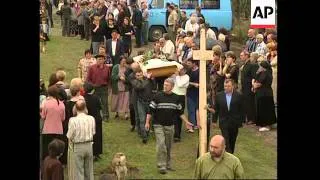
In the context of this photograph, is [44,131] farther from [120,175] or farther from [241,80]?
[241,80]

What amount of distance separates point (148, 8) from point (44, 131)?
246 cm

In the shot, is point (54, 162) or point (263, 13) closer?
point (54, 162)

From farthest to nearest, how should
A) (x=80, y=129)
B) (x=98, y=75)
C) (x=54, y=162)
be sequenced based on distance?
1. (x=98, y=75)
2. (x=80, y=129)
3. (x=54, y=162)

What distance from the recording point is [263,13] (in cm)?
966

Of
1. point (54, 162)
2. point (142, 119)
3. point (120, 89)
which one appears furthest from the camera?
point (120, 89)

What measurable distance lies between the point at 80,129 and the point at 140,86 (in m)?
1.19

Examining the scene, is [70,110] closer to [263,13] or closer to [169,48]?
[169,48]

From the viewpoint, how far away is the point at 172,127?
970 centimetres

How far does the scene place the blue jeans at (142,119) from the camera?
32.9ft

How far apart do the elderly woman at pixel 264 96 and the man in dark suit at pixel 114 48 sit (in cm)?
198

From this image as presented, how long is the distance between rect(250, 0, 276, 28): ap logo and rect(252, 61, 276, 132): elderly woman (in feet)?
2.02

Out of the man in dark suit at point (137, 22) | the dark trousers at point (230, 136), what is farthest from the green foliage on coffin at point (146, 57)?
the dark trousers at point (230, 136)

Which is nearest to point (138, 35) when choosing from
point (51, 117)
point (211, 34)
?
point (211, 34)
